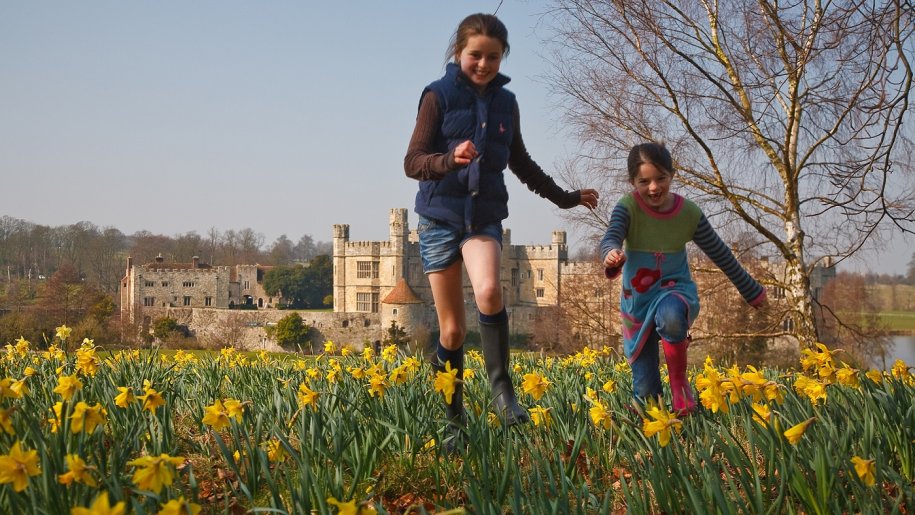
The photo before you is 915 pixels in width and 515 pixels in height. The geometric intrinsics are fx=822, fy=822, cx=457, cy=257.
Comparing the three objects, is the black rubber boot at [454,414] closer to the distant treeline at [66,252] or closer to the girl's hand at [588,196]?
the girl's hand at [588,196]

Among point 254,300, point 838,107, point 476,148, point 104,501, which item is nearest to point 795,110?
point 838,107

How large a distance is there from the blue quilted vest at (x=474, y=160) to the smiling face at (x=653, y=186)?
512 mm

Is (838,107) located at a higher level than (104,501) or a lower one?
higher

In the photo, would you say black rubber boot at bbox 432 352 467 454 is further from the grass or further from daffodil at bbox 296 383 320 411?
the grass

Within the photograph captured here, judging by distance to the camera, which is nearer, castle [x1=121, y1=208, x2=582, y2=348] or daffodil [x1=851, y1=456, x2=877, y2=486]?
daffodil [x1=851, y1=456, x2=877, y2=486]

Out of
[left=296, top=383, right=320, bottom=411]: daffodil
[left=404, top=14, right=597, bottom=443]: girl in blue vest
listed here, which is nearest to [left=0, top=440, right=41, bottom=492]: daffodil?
[left=296, top=383, right=320, bottom=411]: daffodil

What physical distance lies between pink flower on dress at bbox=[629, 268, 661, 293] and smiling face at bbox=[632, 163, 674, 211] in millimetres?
232

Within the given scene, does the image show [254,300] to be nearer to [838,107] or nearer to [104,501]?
[838,107]

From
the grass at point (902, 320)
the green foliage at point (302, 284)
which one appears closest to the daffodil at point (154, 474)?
the grass at point (902, 320)

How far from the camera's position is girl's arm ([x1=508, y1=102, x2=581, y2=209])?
312 cm

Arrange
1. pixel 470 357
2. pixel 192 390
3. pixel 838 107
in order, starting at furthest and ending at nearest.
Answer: pixel 838 107, pixel 470 357, pixel 192 390

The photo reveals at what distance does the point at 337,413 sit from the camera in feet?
7.65

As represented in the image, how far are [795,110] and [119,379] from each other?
21.6ft

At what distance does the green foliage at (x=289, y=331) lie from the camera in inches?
1662
